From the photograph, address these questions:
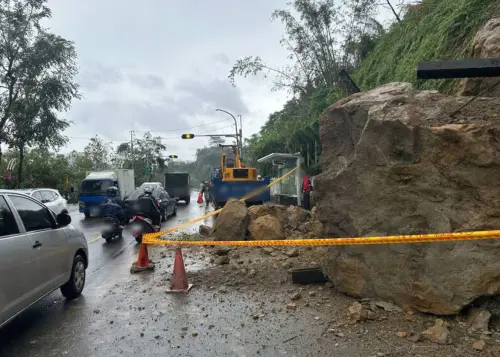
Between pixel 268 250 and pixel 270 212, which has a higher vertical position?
pixel 270 212

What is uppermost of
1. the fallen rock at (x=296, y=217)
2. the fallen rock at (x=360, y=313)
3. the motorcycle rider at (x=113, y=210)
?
the motorcycle rider at (x=113, y=210)

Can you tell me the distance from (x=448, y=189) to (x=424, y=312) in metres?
1.37

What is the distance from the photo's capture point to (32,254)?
4.54m

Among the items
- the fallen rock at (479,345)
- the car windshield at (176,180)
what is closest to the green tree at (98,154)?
the car windshield at (176,180)

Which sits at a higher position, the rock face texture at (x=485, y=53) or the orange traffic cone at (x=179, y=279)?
the rock face texture at (x=485, y=53)

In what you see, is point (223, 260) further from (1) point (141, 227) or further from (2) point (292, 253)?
(1) point (141, 227)

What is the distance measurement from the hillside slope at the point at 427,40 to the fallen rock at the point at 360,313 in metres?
4.40

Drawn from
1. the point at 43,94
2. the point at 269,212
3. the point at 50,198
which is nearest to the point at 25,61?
the point at 43,94

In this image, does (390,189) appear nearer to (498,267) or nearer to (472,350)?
(498,267)

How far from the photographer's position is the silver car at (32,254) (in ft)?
13.2

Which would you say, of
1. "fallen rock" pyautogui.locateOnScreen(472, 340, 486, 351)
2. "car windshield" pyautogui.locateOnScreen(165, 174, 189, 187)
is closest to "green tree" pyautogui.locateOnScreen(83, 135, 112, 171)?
"car windshield" pyautogui.locateOnScreen(165, 174, 189, 187)

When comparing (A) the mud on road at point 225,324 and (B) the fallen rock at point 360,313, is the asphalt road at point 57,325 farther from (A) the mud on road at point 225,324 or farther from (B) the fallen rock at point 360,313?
(B) the fallen rock at point 360,313

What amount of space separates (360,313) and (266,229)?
5051 mm

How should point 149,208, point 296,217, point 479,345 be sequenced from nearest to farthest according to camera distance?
point 479,345, point 149,208, point 296,217
